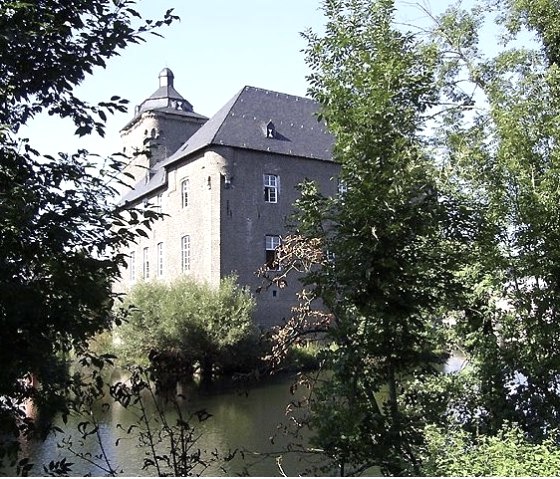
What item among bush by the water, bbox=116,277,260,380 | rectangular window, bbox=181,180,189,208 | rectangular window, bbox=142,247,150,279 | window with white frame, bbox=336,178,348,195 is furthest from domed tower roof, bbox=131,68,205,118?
window with white frame, bbox=336,178,348,195

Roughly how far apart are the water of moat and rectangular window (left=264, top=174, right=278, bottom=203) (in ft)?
25.4

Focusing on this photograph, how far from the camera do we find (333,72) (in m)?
4.04

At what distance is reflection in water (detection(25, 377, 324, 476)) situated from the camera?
609 centimetres

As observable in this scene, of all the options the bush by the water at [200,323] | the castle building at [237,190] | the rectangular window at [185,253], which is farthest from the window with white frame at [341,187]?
the rectangular window at [185,253]

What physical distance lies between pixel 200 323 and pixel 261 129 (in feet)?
27.0

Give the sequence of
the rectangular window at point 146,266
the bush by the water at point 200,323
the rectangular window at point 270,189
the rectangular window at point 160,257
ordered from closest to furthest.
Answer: the bush by the water at point 200,323 → the rectangular window at point 270,189 → the rectangular window at point 146,266 → the rectangular window at point 160,257

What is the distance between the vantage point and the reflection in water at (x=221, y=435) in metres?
6.09

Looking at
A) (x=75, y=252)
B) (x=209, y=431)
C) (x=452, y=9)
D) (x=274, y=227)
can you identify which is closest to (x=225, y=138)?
(x=274, y=227)

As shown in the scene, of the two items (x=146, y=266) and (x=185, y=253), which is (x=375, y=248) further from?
(x=146, y=266)

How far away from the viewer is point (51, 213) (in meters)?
2.65

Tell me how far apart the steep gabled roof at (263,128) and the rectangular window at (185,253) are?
9.40 ft

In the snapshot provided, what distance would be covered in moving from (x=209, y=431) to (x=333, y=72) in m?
7.87

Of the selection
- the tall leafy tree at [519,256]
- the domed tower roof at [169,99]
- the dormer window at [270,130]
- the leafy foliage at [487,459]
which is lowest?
the leafy foliage at [487,459]

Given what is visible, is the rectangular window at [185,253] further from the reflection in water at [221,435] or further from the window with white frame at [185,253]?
the reflection in water at [221,435]
